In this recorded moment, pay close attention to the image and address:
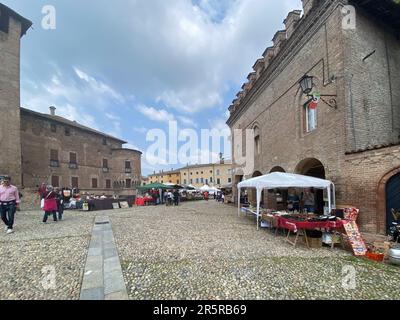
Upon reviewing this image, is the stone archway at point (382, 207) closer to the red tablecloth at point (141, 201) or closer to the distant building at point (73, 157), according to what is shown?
the red tablecloth at point (141, 201)

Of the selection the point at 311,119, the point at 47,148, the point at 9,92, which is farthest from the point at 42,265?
the point at 47,148

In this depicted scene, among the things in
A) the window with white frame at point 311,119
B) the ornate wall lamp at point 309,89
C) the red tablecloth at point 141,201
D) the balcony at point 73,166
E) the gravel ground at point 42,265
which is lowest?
the red tablecloth at point 141,201

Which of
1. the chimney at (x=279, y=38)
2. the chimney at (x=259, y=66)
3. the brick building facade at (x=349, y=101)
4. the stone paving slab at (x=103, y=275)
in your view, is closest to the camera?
the stone paving slab at (x=103, y=275)

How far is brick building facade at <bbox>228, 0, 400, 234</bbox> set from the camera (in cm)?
670

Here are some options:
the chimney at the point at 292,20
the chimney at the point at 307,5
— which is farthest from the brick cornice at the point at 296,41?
the chimney at the point at 292,20

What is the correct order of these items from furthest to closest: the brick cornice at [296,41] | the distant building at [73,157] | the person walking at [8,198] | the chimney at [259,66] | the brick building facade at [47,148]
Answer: the distant building at [73,157] → the brick building facade at [47,148] → the chimney at [259,66] → the brick cornice at [296,41] → the person walking at [8,198]

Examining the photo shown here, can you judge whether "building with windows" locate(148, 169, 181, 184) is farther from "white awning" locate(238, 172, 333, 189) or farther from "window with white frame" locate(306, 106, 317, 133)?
"white awning" locate(238, 172, 333, 189)

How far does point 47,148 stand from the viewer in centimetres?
2648

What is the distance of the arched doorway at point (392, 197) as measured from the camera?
241 inches

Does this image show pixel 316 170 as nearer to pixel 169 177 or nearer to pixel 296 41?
pixel 296 41

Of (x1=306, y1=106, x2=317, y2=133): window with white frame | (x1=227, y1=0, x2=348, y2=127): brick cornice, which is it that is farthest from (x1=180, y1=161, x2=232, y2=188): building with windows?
(x1=306, y1=106, x2=317, y2=133): window with white frame

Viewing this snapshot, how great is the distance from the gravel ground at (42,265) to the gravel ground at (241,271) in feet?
2.96

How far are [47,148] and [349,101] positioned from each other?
30.9 m
